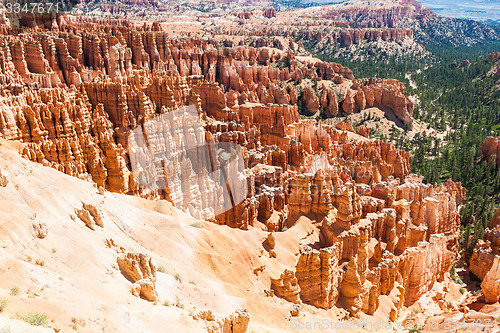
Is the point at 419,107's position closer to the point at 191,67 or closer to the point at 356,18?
the point at 191,67

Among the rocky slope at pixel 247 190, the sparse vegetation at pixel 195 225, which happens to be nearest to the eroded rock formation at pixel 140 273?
the rocky slope at pixel 247 190

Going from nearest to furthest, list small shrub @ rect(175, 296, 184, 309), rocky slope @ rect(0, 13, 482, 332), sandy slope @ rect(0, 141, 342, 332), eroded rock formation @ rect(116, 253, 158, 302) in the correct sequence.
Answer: sandy slope @ rect(0, 141, 342, 332) → eroded rock formation @ rect(116, 253, 158, 302) → small shrub @ rect(175, 296, 184, 309) → rocky slope @ rect(0, 13, 482, 332)

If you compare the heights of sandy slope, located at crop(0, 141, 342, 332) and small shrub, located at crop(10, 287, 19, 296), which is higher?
small shrub, located at crop(10, 287, 19, 296)

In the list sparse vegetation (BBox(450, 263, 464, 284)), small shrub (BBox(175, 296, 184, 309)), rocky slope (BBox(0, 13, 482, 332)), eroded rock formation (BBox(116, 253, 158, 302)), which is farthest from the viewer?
sparse vegetation (BBox(450, 263, 464, 284))

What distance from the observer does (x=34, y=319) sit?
7.73 meters

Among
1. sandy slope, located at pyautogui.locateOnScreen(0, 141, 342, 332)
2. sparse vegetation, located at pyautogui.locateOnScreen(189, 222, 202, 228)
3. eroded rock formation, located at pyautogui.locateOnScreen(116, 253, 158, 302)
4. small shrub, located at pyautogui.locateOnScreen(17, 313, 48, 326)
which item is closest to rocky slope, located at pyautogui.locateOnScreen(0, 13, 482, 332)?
eroded rock formation, located at pyautogui.locateOnScreen(116, 253, 158, 302)

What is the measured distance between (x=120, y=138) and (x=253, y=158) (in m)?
12.0

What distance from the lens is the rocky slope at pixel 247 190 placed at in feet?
60.4


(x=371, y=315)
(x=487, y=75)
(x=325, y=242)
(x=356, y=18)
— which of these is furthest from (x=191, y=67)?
(x=356, y=18)

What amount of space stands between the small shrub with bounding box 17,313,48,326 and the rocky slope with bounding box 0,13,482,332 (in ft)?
10.8

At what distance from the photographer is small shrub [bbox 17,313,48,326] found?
7.65 meters

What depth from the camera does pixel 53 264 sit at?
10.9m

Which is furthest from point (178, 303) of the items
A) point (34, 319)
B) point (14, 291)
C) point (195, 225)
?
point (195, 225)

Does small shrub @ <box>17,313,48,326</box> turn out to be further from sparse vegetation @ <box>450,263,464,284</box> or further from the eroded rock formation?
sparse vegetation @ <box>450,263,464,284</box>
